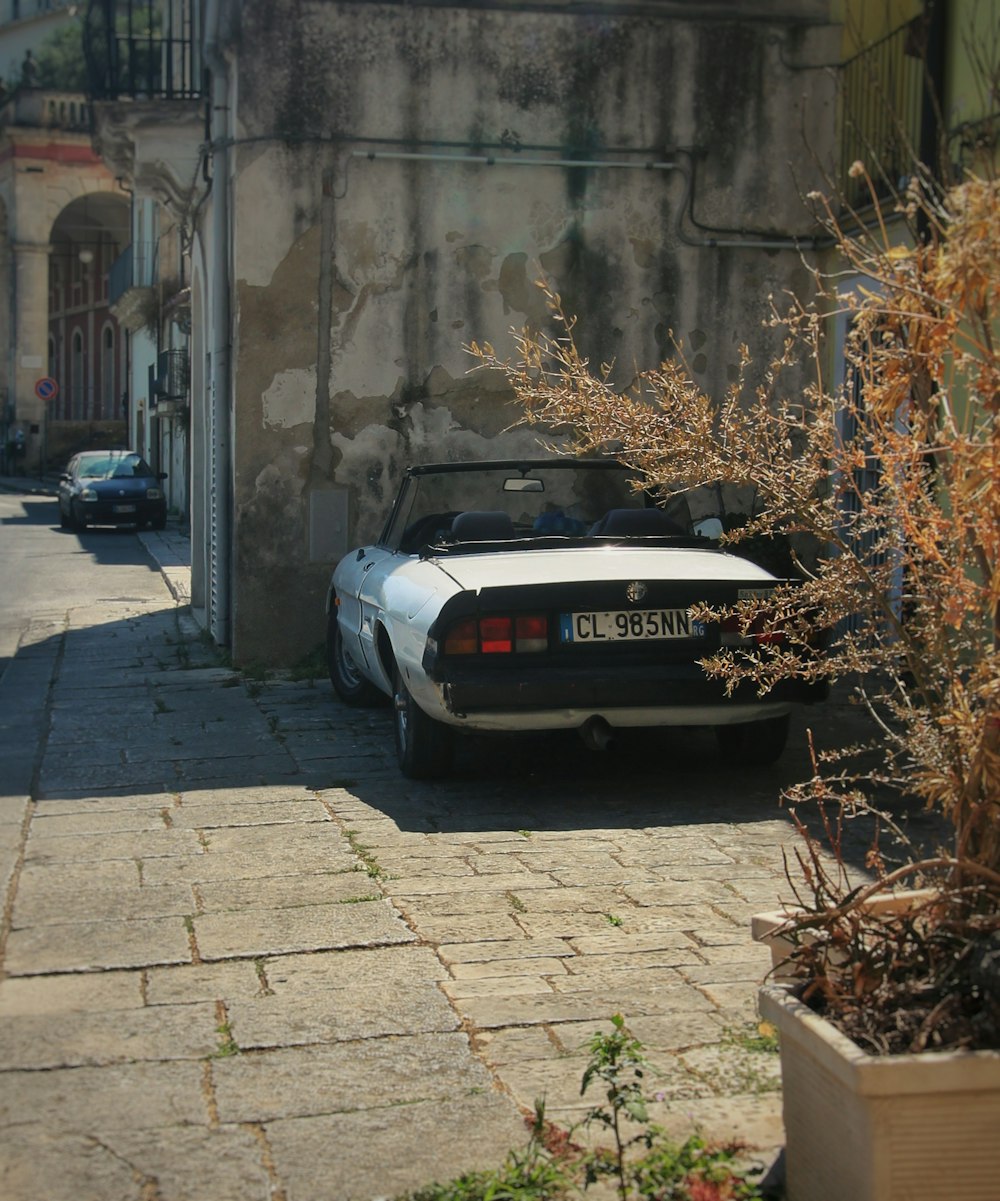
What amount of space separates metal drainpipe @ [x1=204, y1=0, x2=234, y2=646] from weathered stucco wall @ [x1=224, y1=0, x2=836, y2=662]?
1.63 ft

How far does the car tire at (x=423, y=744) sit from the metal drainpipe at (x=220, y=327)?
447 centimetres

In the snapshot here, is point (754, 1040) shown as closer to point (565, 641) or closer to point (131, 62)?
point (565, 641)

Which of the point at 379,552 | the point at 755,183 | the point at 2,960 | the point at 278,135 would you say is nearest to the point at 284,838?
the point at 2,960

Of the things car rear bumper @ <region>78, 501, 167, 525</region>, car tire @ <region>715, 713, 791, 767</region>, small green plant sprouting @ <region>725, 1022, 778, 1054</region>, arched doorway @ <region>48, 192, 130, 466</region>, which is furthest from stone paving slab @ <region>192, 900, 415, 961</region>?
arched doorway @ <region>48, 192, 130, 466</region>

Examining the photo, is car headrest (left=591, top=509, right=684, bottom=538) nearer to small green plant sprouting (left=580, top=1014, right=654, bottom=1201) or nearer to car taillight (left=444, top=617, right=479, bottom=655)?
car taillight (left=444, top=617, right=479, bottom=655)

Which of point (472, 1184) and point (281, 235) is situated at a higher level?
point (281, 235)

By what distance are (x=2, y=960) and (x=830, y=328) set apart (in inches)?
351

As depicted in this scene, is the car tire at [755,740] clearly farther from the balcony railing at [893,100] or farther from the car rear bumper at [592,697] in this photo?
the balcony railing at [893,100]

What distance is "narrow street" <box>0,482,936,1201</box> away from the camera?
3.50 m

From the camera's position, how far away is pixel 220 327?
11516 millimetres

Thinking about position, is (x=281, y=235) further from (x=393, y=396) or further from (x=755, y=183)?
(x=755, y=183)

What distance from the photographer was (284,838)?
245 inches

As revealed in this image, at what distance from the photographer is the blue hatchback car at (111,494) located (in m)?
29.2

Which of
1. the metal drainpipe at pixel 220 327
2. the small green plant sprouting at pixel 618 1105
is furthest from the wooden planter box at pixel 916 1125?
the metal drainpipe at pixel 220 327
